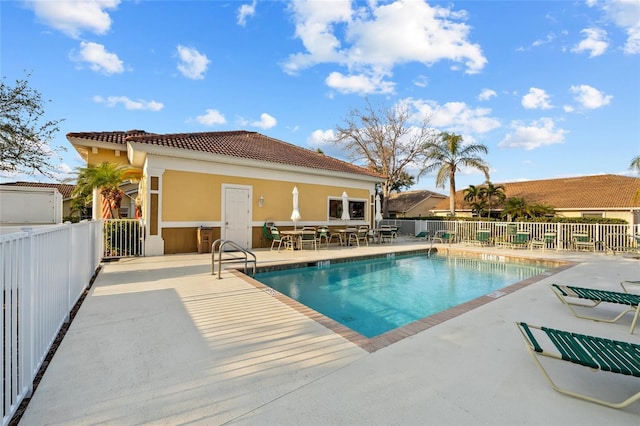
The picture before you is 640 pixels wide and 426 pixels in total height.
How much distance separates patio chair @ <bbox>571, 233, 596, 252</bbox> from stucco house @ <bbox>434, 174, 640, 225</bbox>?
9173 mm

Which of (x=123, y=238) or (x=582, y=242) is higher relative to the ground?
(x=123, y=238)

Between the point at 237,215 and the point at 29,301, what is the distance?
381 inches

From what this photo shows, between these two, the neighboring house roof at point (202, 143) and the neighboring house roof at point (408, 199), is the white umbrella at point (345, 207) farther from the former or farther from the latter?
the neighboring house roof at point (408, 199)

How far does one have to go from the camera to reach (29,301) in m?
2.45

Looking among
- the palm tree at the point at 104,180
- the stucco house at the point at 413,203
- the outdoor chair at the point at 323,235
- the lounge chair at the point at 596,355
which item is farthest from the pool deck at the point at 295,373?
the stucco house at the point at 413,203

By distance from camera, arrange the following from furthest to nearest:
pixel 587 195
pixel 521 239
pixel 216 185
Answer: pixel 587 195 < pixel 521 239 < pixel 216 185

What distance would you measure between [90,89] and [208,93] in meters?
5.05

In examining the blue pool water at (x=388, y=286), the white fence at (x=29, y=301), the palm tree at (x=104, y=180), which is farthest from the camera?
the palm tree at (x=104, y=180)

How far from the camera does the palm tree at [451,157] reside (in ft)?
78.1

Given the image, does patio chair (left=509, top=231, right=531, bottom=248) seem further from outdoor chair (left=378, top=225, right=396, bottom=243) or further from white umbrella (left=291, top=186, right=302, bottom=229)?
white umbrella (left=291, top=186, right=302, bottom=229)

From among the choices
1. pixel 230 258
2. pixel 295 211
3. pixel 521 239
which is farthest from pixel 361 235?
pixel 230 258

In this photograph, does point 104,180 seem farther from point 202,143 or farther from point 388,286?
point 388,286

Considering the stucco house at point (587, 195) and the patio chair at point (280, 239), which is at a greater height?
the stucco house at point (587, 195)

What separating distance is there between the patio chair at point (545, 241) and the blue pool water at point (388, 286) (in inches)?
170
